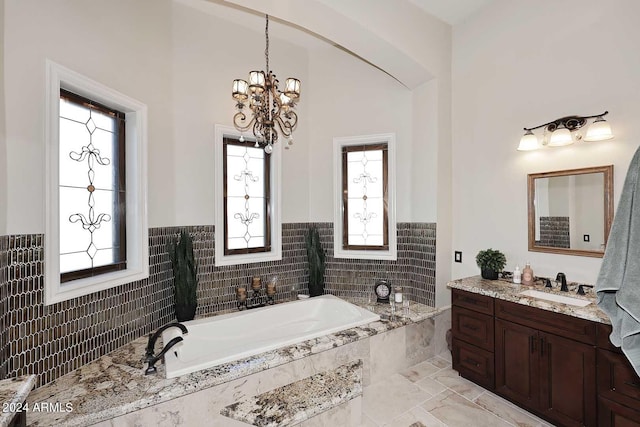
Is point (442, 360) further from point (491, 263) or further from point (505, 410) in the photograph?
point (491, 263)

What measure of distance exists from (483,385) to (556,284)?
108cm

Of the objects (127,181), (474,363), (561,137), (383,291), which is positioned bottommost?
(474,363)

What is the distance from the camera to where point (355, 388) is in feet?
6.79

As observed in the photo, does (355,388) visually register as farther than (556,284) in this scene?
No

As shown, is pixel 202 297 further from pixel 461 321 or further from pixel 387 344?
pixel 461 321

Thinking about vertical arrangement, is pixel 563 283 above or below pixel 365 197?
below

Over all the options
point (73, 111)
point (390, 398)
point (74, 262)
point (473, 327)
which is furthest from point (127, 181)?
point (473, 327)

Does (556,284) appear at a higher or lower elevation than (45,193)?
lower

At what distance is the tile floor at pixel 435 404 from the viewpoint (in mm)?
2201

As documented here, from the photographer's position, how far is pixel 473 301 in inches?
104

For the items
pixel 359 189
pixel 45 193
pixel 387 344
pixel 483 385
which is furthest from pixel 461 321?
pixel 45 193

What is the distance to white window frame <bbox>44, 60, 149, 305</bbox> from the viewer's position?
5.98 ft

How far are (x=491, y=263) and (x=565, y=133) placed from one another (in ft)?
4.14

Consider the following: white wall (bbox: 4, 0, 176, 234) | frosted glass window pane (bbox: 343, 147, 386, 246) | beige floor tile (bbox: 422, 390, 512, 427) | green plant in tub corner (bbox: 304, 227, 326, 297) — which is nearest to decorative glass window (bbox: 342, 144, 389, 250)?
frosted glass window pane (bbox: 343, 147, 386, 246)
